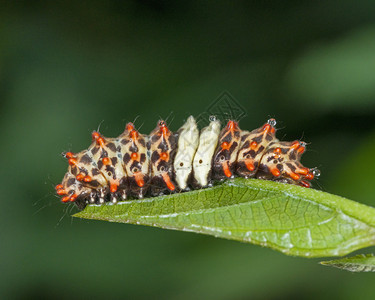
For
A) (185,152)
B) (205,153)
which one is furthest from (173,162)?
(205,153)

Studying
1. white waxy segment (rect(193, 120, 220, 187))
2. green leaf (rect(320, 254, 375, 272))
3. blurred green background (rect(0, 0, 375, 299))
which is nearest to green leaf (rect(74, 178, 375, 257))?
green leaf (rect(320, 254, 375, 272))

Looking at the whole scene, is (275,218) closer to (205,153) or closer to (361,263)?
(361,263)

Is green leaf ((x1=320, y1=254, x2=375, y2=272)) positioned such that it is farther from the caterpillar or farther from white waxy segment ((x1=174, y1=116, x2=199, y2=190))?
white waxy segment ((x1=174, y1=116, x2=199, y2=190))

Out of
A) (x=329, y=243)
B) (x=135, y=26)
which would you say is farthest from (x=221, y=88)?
(x=329, y=243)

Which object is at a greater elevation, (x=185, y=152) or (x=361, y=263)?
(x=185, y=152)

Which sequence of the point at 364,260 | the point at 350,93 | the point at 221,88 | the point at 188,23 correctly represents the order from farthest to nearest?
the point at 188,23
the point at 221,88
the point at 350,93
the point at 364,260

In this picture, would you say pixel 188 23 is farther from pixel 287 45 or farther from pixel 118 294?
pixel 118 294
